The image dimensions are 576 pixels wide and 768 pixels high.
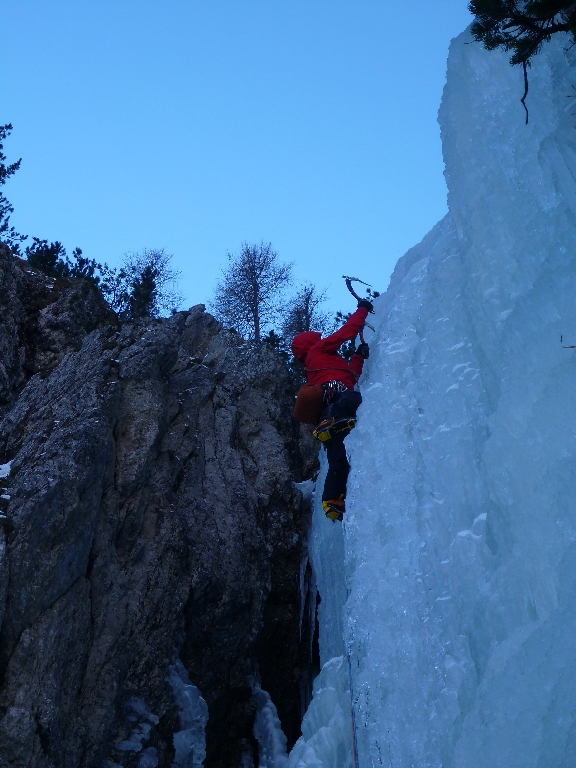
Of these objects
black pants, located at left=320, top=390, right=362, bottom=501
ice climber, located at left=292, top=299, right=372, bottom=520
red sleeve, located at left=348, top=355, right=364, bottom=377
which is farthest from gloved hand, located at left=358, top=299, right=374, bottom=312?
black pants, located at left=320, top=390, right=362, bottom=501

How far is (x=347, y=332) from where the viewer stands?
689 cm

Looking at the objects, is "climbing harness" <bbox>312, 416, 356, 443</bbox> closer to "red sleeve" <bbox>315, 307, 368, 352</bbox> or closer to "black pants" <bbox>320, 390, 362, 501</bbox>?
"black pants" <bbox>320, 390, 362, 501</bbox>

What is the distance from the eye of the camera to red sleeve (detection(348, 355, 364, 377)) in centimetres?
683

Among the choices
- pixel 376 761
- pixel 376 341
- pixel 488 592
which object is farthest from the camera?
pixel 376 341

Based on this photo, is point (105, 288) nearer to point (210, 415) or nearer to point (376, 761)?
point (210, 415)

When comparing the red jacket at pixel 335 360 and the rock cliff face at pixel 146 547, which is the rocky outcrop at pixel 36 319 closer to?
the rock cliff face at pixel 146 547

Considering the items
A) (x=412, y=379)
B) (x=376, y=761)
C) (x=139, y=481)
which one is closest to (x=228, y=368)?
(x=139, y=481)

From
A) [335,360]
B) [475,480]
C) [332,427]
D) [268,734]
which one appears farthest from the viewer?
[335,360]

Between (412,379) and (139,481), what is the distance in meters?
2.70

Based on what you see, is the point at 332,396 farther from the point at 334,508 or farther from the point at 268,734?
the point at 268,734

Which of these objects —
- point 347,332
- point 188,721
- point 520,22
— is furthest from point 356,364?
point 188,721

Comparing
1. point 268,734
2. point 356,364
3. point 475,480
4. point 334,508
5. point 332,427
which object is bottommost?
point 268,734

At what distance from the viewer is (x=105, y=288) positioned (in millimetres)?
13766

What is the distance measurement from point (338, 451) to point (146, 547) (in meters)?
1.89
